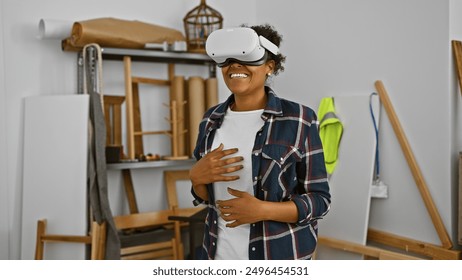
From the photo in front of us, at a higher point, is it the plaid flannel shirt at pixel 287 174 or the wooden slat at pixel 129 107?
the wooden slat at pixel 129 107

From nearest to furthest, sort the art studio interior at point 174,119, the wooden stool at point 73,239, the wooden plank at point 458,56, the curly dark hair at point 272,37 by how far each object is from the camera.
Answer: the curly dark hair at point 272,37 < the wooden plank at point 458,56 < the art studio interior at point 174,119 < the wooden stool at point 73,239

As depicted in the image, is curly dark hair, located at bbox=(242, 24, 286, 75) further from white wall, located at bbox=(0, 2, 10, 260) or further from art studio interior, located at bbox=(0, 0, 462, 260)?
white wall, located at bbox=(0, 2, 10, 260)

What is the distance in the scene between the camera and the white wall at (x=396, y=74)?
1.72 metres

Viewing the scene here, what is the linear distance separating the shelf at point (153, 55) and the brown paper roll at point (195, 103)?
98 millimetres

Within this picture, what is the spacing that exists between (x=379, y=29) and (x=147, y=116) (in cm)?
99

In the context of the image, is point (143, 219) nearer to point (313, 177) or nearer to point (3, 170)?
point (3, 170)

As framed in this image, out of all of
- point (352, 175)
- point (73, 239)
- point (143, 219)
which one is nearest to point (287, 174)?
point (352, 175)

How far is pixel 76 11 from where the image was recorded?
6.90 feet

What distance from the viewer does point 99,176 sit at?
76.6 inches

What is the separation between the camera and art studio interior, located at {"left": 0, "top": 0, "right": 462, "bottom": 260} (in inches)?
69.4

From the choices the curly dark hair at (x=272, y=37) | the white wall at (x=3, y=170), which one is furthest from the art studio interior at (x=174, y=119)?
the curly dark hair at (x=272, y=37)

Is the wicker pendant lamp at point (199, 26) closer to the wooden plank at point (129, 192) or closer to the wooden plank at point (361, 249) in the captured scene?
the wooden plank at point (129, 192)

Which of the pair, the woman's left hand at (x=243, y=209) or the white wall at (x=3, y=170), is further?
the white wall at (x=3, y=170)
